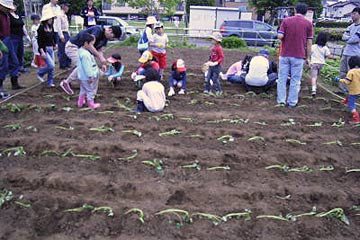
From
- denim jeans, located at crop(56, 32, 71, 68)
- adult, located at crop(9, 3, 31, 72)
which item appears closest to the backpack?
adult, located at crop(9, 3, 31, 72)

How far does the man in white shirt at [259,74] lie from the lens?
6.77 metres

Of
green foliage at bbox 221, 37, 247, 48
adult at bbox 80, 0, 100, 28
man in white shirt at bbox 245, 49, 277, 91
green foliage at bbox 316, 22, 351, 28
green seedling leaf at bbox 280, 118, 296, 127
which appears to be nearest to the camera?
green seedling leaf at bbox 280, 118, 296, 127

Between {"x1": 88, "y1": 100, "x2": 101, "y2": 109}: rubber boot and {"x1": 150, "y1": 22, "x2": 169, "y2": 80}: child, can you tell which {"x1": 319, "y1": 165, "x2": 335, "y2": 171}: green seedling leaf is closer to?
{"x1": 88, "y1": 100, "x2": 101, "y2": 109}: rubber boot

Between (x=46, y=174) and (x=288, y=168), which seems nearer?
(x=46, y=174)

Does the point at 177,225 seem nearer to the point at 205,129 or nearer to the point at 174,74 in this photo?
the point at 205,129

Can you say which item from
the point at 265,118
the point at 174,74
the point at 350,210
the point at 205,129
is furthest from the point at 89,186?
the point at 174,74

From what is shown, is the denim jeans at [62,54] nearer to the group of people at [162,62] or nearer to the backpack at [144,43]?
the group of people at [162,62]

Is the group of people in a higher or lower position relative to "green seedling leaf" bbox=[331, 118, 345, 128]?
higher

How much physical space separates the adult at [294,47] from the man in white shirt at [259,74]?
59 centimetres

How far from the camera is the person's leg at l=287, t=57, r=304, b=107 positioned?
19.8ft

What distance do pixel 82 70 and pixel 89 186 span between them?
2.64m

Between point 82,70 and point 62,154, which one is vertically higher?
point 82,70

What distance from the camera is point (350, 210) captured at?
10.0 feet

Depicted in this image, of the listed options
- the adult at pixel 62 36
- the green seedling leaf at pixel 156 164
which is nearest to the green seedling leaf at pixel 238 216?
the green seedling leaf at pixel 156 164
